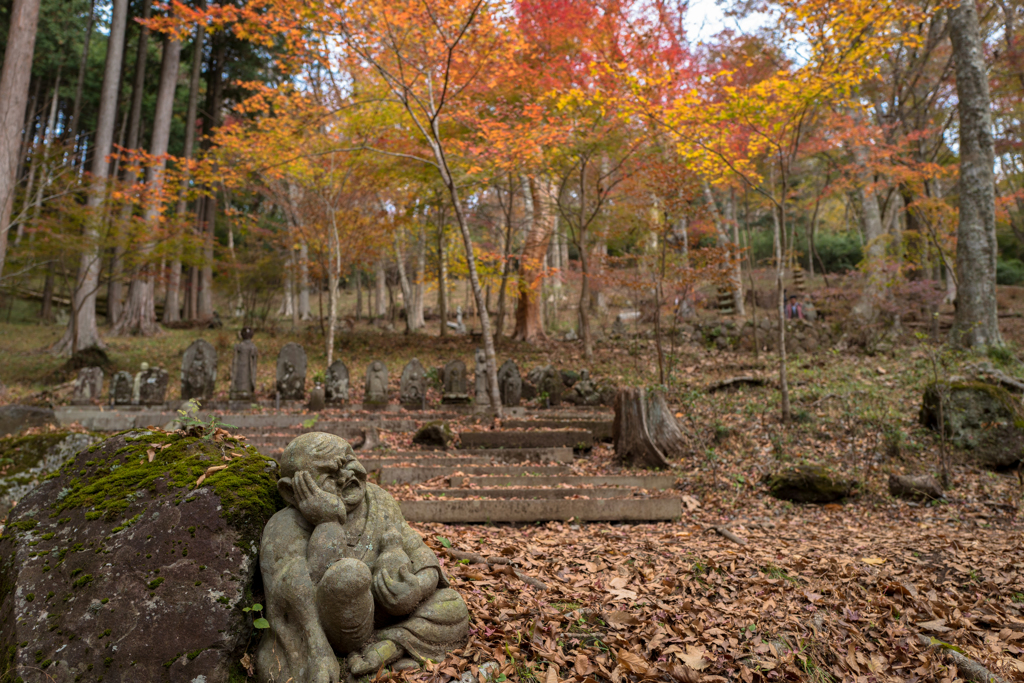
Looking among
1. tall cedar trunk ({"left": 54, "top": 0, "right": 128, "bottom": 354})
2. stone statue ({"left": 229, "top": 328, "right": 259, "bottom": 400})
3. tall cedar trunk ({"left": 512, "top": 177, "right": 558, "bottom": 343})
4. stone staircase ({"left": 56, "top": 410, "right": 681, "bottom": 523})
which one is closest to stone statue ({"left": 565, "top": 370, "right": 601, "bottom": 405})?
stone staircase ({"left": 56, "top": 410, "right": 681, "bottom": 523})

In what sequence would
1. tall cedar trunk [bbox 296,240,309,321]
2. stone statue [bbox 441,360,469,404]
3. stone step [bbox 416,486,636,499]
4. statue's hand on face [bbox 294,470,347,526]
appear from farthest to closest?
tall cedar trunk [bbox 296,240,309,321] → stone statue [bbox 441,360,469,404] → stone step [bbox 416,486,636,499] → statue's hand on face [bbox 294,470,347,526]

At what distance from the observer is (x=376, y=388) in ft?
35.9

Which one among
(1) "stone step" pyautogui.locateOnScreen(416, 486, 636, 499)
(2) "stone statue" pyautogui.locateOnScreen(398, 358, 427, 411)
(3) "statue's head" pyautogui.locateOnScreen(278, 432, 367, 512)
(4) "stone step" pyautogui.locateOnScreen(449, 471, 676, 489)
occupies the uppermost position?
(2) "stone statue" pyautogui.locateOnScreen(398, 358, 427, 411)

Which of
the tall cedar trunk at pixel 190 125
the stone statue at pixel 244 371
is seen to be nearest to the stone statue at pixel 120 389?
the stone statue at pixel 244 371

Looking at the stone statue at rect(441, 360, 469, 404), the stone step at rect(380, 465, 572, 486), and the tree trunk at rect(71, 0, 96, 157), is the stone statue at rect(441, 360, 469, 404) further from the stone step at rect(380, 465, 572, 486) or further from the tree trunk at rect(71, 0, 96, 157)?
the tree trunk at rect(71, 0, 96, 157)

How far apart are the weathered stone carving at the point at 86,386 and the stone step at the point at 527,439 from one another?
7112mm

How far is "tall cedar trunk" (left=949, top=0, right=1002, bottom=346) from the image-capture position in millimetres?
10992

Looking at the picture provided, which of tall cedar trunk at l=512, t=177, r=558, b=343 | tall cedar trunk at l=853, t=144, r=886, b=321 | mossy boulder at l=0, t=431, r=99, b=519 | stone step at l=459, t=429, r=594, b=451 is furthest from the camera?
tall cedar trunk at l=512, t=177, r=558, b=343

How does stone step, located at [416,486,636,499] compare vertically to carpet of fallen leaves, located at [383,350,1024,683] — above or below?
above

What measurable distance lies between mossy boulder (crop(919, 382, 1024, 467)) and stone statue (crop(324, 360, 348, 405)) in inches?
380

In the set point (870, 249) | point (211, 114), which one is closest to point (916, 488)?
point (870, 249)

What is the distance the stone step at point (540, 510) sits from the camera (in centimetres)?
584

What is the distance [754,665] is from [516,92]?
1375 cm

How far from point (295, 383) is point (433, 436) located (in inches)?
158
